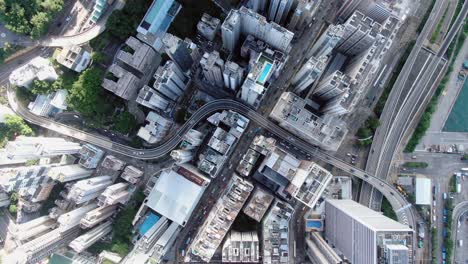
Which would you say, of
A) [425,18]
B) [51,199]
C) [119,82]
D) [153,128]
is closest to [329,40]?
[425,18]

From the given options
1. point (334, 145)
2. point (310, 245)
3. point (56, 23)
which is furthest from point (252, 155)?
point (56, 23)

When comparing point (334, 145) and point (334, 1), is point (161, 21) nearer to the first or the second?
point (334, 1)

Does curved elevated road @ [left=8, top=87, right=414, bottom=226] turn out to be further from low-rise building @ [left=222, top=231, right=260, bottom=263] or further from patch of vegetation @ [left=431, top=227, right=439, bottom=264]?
low-rise building @ [left=222, top=231, right=260, bottom=263]

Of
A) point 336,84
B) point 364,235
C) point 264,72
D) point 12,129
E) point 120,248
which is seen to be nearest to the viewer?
point 364,235

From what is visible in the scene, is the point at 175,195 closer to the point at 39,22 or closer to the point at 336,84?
the point at 336,84

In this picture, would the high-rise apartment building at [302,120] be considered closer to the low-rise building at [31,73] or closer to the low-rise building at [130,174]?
the low-rise building at [130,174]

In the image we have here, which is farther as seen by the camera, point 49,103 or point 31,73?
point 49,103

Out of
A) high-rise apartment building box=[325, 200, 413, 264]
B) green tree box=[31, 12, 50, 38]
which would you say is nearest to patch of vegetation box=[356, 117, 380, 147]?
high-rise apartment building box=[325, 200, 413, 264]
